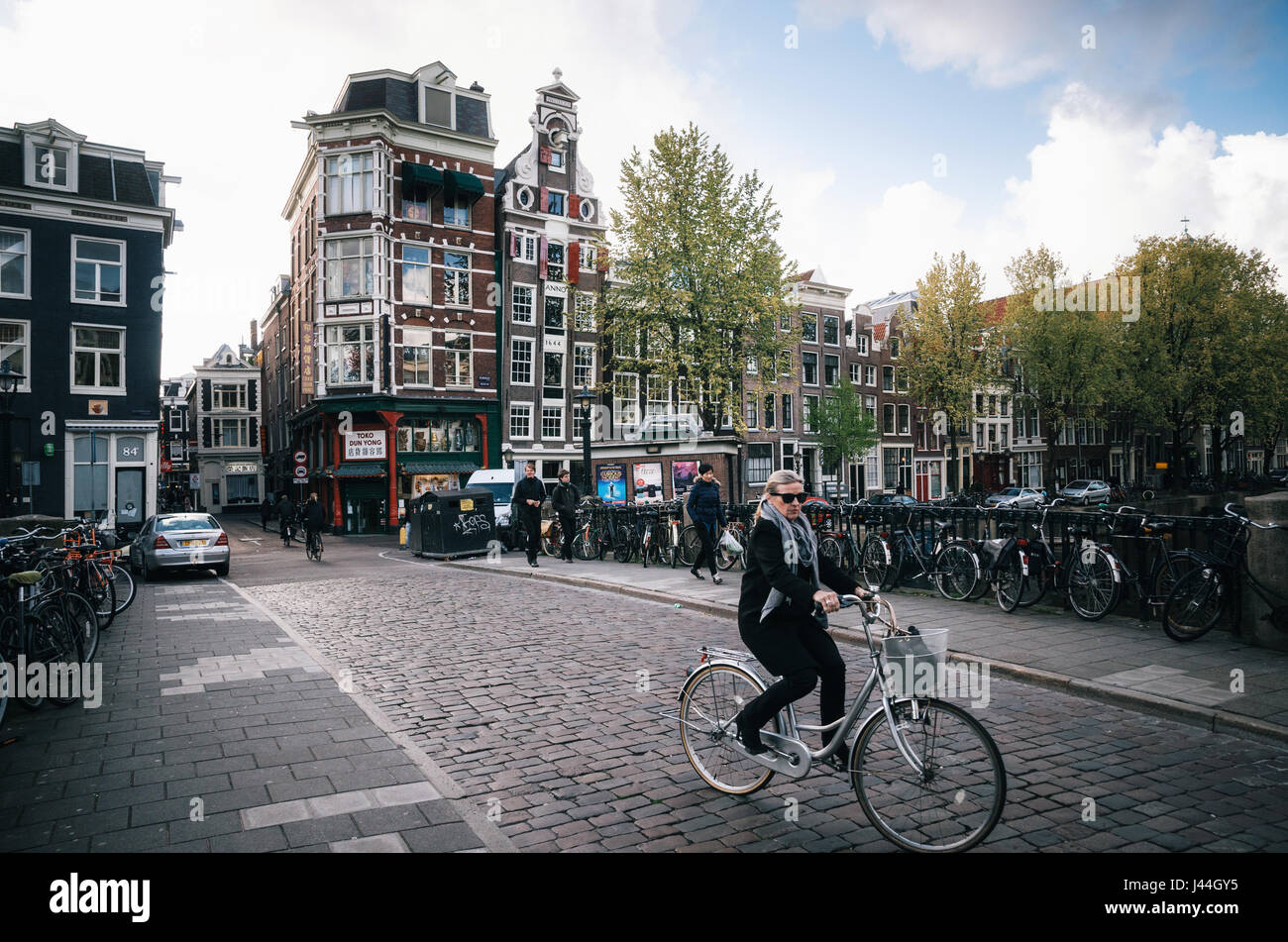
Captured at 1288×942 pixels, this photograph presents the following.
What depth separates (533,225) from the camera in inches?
1606

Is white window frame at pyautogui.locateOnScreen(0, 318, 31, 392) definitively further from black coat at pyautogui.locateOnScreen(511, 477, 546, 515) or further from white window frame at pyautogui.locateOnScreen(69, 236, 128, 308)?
black coat at pyautogui.locateOnScreen(511, 477, 546, 515)

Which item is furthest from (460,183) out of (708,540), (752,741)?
(752,741)

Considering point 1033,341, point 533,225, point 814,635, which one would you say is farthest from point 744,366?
point 814,635

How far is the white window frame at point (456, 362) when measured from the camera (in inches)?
1506

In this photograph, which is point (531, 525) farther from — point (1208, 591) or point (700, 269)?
point (700, 269)

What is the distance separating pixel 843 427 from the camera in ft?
165

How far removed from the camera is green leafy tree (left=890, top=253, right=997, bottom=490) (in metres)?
42.1

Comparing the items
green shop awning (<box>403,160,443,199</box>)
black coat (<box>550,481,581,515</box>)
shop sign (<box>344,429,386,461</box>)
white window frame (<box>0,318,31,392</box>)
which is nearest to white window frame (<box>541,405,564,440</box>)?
shop sign (<box>344,429,386,461</box>)

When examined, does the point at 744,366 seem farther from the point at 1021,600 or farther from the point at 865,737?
the point at 865,737

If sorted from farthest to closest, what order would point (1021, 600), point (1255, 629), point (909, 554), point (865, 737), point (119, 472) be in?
point (119, 472)
point (909, 554)
point (1021, 600)
point (1255, 629)
point (865, 737)

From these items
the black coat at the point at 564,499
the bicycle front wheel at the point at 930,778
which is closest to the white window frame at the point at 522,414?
the black coat at the point at 564,499

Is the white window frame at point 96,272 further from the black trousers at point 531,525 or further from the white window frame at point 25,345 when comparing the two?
the black trousers at point 531,525

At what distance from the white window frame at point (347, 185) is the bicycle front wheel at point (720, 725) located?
3596 cm
